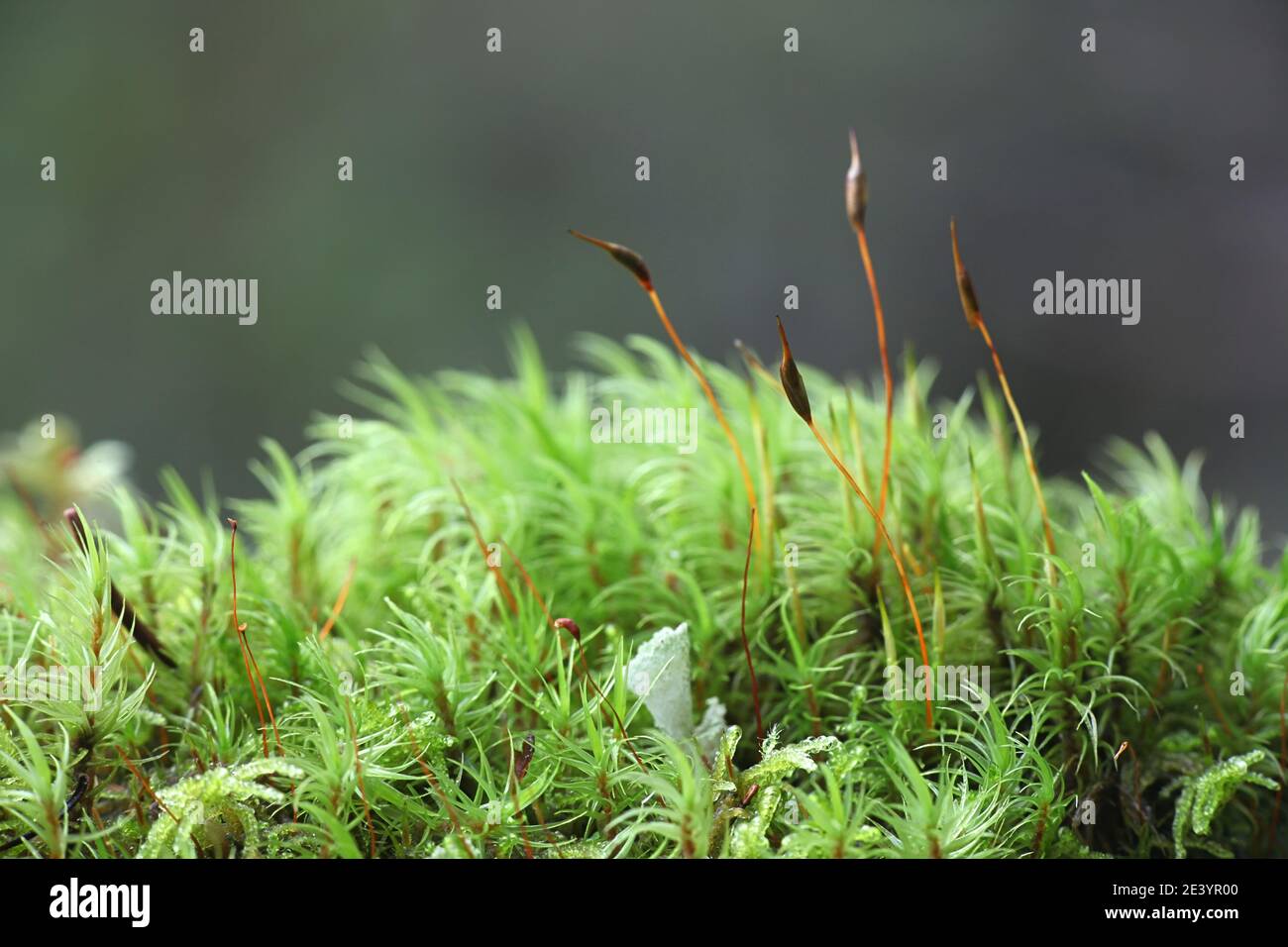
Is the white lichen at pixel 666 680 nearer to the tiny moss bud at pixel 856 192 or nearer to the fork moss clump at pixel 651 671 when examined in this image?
the fork moss clump at pixel 651 671

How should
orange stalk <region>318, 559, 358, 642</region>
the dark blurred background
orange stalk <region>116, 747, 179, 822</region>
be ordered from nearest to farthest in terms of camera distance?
orange stalk <region>116, 747, 179, 822</region> < orange stalk <region>318, 559, 358, 642</region> < the dark blurred background

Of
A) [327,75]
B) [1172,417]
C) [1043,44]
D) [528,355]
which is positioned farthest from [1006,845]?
[327,75]

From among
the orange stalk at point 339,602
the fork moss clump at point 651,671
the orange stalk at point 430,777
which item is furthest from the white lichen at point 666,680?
the orange stalk at point 339,602

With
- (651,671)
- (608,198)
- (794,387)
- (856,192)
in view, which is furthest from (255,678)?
(608,198)

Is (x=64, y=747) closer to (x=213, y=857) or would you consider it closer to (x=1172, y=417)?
(x=213, y=857)

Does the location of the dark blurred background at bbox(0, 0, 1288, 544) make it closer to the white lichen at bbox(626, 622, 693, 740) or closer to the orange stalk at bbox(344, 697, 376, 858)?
the white lichen at bbox(626, 622, 693, 740)

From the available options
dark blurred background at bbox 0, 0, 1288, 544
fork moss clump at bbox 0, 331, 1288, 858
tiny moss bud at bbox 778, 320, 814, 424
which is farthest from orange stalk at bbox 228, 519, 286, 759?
dark blurred background at bbox 0, 0, 1288, 544

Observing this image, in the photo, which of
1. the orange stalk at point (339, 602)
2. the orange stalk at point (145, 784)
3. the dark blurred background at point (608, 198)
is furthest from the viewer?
the dark blurred background at point (608, 198)

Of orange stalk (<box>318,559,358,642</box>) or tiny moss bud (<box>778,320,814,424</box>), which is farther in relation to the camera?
orange stalk (<box>318,559,358,642</box>)
